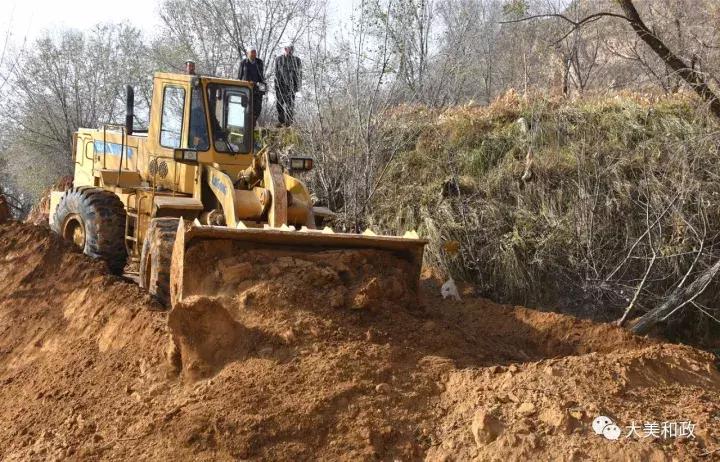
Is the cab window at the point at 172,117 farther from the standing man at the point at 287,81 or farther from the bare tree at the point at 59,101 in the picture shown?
the bare tree at the point at 59,101

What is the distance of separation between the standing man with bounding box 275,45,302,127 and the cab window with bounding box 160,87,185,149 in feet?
9.76

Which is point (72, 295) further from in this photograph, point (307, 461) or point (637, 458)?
point (637, 458)

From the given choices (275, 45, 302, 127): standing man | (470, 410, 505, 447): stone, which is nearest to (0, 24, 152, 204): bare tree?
(275, 45, 302, 127): standing man

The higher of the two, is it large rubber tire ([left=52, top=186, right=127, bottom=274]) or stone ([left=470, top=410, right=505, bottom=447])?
large rubber tire ([left=52, top=186, right=127, bottom=274])

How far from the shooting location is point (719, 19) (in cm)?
804

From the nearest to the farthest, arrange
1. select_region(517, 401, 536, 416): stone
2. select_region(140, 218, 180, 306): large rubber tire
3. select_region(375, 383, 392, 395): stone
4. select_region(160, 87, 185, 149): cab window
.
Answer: select_region(517, 401, 536, 416): stone, select_region(375, 383, 392, 395): stone, select_region(140, 218, 180, 306): large rubber tire, select_region(160, 87, 185, 149): cab window

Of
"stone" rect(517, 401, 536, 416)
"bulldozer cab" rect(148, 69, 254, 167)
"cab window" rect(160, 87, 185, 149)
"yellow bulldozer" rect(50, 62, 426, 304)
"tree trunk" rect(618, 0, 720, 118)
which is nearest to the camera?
"stone" rect(517, 401, 536, 416)

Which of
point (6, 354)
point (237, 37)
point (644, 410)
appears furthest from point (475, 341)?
point (237, 37)

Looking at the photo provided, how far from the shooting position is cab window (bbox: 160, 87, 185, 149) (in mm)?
8258

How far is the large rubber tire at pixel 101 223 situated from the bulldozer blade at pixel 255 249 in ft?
8.08

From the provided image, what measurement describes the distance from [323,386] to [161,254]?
8.59 feet

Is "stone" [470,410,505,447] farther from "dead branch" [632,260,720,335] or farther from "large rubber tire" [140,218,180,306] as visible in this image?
"dead branch" [632,260,720,335]

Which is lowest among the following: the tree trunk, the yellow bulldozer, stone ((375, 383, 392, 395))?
stone ((375, 383, 392, 395))

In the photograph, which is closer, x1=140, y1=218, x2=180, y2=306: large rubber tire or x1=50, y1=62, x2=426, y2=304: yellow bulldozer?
x1=140, y1=218, x2=180, y2=306: large rubber tire
